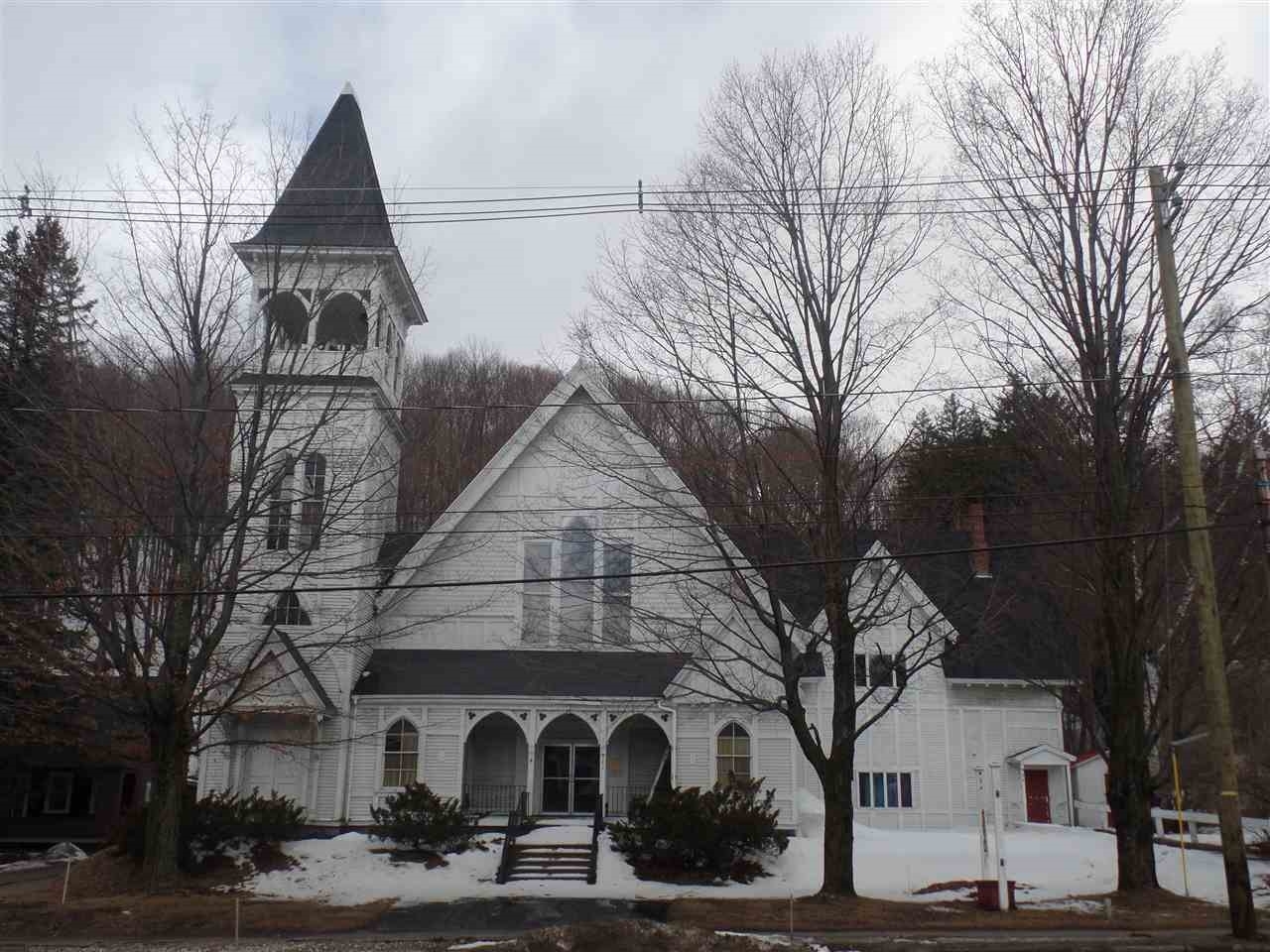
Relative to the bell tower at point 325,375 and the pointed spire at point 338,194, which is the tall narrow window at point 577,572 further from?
the pointed spire at point 338,194

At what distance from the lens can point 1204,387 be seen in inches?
771

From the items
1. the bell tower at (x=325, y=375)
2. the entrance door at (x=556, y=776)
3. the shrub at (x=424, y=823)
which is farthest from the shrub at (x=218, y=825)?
the entrance door at (x=556, y=776)

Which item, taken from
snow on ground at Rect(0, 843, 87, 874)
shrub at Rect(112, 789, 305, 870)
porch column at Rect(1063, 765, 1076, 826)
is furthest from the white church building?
porch column at Rect(1063, 765, 1076, 826)

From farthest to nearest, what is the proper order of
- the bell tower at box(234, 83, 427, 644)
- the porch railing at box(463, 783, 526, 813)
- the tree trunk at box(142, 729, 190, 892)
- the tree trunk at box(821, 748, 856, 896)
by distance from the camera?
the porch railing at box(463, 783, 526, 813), the bell tower at box(234, 83, 427, 644), the tree trunk at box(142, 729, 190, 892), the tree trunk at box(821, 748, 856, 896)

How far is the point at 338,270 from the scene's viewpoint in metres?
21.3

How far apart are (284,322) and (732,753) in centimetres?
1335

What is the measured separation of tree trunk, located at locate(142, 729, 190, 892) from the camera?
1855 cm

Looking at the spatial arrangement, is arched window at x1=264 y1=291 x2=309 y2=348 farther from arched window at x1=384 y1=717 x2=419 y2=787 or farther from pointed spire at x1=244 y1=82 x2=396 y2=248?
arched window at x1=384 y1=717 x2=419 y2=787

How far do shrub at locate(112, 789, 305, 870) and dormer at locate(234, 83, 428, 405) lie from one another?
8.56 metres

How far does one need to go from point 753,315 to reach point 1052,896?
A: 11605mm

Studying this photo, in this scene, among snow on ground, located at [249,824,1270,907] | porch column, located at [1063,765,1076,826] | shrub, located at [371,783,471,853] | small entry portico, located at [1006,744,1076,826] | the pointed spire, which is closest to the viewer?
snow on ground, located at [249,824,1270,907]

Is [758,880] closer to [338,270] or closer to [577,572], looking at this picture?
[577,572]

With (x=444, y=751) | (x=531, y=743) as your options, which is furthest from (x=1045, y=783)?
(x=444, y=751)


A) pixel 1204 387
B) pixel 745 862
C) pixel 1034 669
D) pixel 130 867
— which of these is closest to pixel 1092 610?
pixel 1204 387
